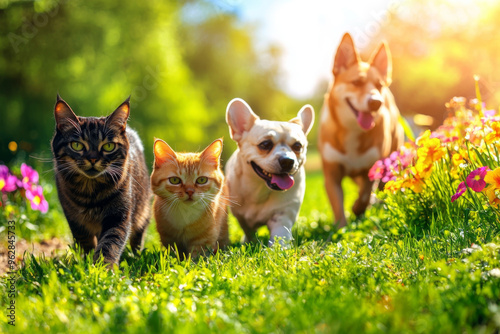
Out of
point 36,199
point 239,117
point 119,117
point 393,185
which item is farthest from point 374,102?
→ point 36,199

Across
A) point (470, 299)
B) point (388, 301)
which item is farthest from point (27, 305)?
point (470, 299)

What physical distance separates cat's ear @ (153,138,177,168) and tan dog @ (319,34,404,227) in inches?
79.6

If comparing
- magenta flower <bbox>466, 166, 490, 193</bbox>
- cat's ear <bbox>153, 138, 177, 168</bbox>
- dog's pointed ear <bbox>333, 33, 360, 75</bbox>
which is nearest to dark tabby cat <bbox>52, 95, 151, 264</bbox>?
cat's ear <bbox>153, 138, 177, 168</bbox>

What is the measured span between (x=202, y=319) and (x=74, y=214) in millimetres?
1612

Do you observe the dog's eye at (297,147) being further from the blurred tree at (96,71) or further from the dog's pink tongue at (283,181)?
the blurred tree at (96,71)

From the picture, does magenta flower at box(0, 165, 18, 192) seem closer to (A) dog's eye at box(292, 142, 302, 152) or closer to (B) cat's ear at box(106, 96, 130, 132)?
(B) cat's ear at box(106, 96, 130, 132)

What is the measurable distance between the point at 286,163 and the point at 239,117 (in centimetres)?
75

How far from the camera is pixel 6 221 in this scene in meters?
4.64

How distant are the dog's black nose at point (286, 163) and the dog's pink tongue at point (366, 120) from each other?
1.46 meters

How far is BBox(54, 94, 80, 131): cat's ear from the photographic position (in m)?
3.15

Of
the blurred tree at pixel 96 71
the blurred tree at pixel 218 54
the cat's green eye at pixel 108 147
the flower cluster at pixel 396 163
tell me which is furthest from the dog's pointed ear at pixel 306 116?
the blurred tree at pixel 218 54

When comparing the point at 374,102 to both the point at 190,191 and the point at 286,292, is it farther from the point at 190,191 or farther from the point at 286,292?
the point at 286,292

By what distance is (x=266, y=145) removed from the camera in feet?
12.8

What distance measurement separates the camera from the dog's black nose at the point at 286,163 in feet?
12.1
